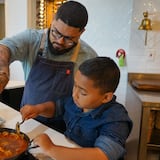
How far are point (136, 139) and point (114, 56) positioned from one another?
84 cm

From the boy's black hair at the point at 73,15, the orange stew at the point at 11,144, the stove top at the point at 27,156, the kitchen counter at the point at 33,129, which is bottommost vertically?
the kitchen counter at the point at 33,129

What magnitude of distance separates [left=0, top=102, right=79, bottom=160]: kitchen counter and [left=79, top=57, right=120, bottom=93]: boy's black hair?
10.4 inches

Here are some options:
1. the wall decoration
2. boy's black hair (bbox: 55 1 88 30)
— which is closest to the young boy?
boy's black hair (bbox: 55 1 88 30)

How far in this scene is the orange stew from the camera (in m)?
0.87

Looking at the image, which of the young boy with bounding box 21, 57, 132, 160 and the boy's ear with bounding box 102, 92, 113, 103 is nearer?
the young boy with bounding box 21, 57, 132, 160

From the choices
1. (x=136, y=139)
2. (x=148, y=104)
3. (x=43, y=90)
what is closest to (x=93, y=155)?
(x=43, y=90)

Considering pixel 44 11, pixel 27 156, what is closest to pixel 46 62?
pixel 27 156

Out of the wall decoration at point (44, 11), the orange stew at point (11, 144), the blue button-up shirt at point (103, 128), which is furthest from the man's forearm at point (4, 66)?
the wall decoration at point (44, 11)

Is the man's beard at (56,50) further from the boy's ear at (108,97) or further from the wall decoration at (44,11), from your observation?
the wall decoration at (44,11)

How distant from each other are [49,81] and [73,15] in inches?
13.7

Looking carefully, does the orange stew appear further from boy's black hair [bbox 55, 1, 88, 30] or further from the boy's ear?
boy's black hair [bbox 55, 1, 88, 30]

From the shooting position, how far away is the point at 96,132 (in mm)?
1003

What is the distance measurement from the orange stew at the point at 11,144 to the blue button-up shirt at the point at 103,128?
215 mm

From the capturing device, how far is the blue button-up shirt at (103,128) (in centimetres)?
90
